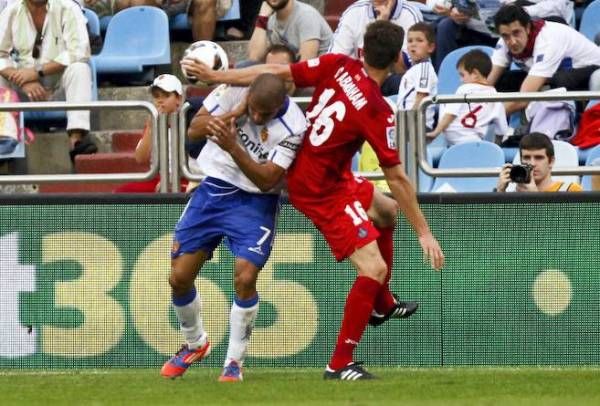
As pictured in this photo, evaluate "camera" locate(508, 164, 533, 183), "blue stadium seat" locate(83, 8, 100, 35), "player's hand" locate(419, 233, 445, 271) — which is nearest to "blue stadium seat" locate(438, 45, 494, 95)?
"camera" locate(508, 164, 533, 183)

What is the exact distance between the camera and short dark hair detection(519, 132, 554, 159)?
12.0 metres

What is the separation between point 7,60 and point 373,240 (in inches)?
233

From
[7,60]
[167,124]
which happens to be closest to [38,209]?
[167,124]

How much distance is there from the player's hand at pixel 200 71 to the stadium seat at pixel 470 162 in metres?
3.27

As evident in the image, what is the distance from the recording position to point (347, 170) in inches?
403

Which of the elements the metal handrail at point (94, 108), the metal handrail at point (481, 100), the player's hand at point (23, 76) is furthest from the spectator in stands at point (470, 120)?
the player's hand at point (23, 76)

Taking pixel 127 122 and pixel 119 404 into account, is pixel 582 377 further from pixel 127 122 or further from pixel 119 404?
pixel 127 122

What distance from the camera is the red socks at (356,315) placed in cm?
994

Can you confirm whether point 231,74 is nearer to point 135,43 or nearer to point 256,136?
point 256,136

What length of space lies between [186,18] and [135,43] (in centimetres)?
65

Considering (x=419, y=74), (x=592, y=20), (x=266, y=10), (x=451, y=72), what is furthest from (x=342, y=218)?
(x=592, y=20)

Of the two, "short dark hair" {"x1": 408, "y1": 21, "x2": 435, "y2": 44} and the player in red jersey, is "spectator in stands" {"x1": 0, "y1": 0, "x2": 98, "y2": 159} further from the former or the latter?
the player in red jersey

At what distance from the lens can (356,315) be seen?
997cm

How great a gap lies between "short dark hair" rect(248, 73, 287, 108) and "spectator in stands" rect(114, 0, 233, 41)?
610 cm
